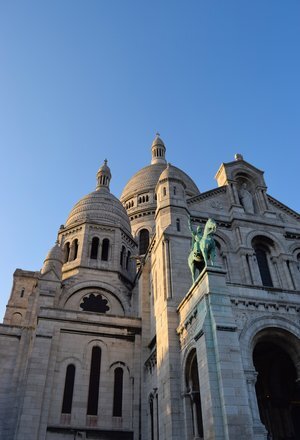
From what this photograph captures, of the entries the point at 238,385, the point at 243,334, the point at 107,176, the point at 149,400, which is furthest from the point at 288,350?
the point at 107,176

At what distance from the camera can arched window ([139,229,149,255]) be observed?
133ft

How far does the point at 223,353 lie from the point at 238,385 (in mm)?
1143

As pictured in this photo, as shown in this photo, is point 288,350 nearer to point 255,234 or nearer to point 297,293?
point 297,293

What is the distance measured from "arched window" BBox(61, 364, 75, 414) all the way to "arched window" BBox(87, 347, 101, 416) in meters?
1.01

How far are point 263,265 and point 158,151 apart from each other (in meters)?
34.9

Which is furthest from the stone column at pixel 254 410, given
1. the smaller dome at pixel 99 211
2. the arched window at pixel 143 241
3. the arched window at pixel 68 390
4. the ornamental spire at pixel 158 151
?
the ornamental spire at pixel 158 151

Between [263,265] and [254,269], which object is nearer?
[254,269]

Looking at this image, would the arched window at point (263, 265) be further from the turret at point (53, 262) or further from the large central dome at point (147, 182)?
the large central dome at point (147, 182)

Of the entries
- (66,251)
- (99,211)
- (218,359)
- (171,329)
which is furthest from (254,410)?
(99,211)

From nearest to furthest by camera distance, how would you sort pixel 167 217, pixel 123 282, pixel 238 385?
pixel 238 385, pixel 167 217, pixel 123 282

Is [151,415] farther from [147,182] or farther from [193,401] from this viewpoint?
[147,182]

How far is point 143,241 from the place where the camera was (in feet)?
135

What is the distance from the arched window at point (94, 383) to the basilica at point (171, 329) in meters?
0.06

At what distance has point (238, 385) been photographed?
14102mm
